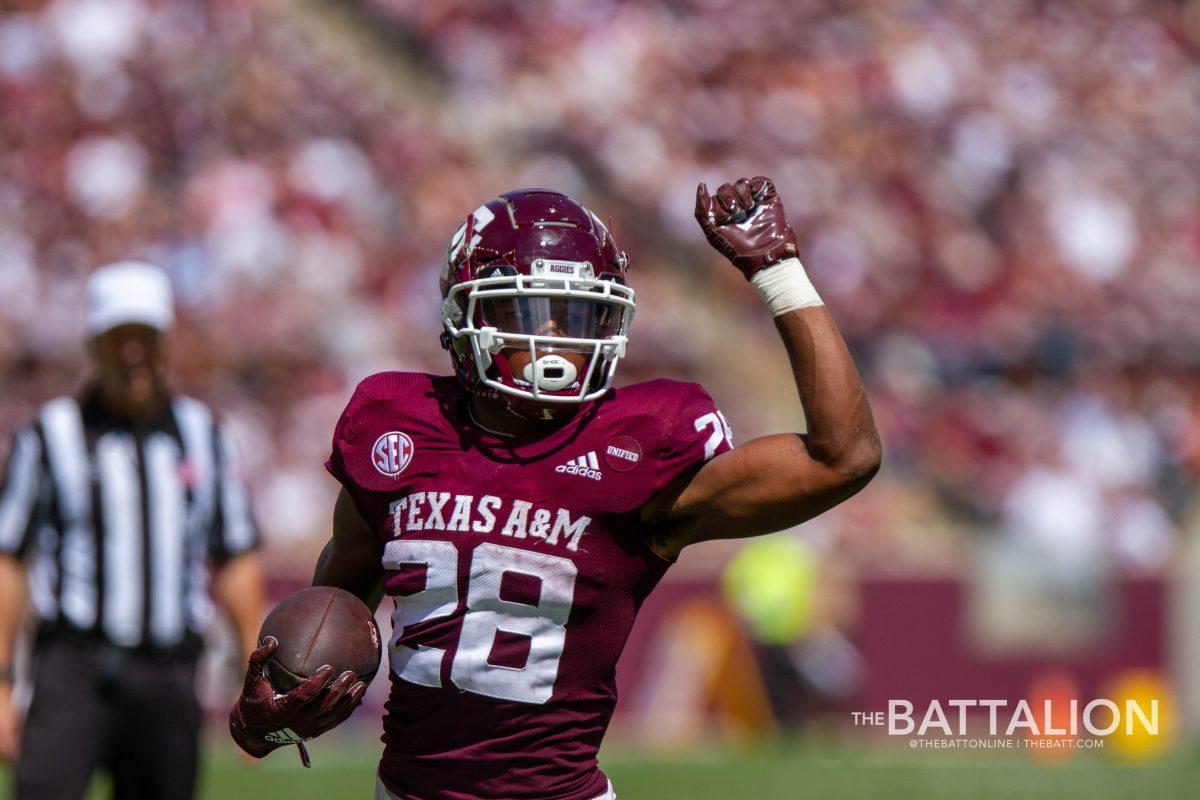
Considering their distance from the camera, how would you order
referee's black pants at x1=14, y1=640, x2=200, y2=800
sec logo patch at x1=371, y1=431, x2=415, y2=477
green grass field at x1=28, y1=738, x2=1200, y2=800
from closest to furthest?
sec logo patch at x1=371, y1=431, x2=415, y2=477 → referee's black pants at x1=14, y1=640, x2=200, y2=800 → green grass field at x1=28, y1=738, x2=1200, y2=800

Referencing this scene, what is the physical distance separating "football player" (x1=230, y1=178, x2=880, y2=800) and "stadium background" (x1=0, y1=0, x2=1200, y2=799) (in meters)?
6.14

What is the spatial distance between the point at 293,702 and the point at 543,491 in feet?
1.62

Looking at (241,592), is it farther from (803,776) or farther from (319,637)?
(803,776)

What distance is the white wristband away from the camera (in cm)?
275

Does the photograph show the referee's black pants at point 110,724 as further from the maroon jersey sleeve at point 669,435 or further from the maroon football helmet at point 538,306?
the maroon jersey sleeve at point 669,435

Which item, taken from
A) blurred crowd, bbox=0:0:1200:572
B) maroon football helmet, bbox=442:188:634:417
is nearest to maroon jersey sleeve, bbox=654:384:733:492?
maroon football helmet, bbox=442:188:634:417

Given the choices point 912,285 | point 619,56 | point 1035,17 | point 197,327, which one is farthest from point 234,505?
point 1035,17

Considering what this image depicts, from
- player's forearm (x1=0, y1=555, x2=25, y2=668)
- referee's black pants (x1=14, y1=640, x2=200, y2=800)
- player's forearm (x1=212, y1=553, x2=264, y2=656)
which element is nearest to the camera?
referee's black pants (x1=14, y1=640, x2=200, y2=800)

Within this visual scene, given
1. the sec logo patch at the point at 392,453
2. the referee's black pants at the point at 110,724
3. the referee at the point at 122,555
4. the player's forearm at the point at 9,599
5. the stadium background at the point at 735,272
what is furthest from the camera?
the stadium background at the point at 735,272

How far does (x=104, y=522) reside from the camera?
4355mm

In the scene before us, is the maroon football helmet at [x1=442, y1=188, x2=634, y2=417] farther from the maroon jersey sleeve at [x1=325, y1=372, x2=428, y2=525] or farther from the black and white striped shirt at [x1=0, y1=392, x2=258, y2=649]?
the black and white striped shirt at [x1=0, y1=392, x2=258, y2=649]

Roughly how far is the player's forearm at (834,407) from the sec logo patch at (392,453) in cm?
62

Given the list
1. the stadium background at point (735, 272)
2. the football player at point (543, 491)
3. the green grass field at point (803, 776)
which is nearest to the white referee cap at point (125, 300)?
the football player at point (543, 491)

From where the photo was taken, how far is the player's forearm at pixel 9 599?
4.34 metres
